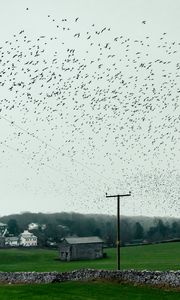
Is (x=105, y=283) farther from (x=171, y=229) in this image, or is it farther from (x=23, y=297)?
(x=171, y=229)

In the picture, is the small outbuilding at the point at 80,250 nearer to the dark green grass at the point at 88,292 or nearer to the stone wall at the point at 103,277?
the stone wall at the point at 103,277

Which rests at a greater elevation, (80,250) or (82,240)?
(82,240)

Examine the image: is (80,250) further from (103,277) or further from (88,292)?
(88,292)

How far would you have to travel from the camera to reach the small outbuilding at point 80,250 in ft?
307

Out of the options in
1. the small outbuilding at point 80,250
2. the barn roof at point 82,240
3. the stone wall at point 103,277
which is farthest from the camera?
the barn roof at point 82,240

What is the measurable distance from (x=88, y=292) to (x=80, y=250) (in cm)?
6006

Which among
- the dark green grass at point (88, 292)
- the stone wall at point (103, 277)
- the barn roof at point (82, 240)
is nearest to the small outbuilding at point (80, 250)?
the barn roof at point (82, 240)

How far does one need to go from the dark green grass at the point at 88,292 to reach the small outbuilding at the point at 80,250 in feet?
171

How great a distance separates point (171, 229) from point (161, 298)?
134814mm

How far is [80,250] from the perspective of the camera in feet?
313

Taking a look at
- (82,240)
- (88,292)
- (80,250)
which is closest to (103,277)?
(88,292)

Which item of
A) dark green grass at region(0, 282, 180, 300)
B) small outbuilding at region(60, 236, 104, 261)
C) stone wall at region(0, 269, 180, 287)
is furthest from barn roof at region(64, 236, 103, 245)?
dark green grass at region(0, 282, 180, 300)

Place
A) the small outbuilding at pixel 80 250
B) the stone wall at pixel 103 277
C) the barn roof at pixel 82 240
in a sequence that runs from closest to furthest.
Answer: the stone wall at pixel 103 277 → the small outbuilding at pixel 80 250 → the barn roof at pixel 82 240

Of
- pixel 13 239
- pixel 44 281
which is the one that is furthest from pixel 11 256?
pixel 13 239
